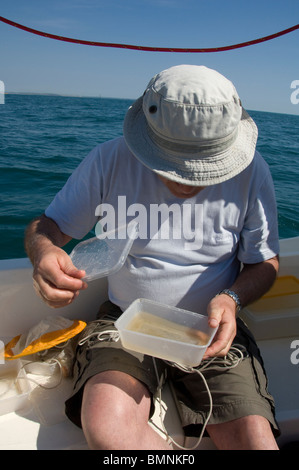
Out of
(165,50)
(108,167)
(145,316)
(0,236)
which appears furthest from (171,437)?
(0,236)

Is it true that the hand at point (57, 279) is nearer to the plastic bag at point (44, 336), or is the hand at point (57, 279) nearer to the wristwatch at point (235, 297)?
the plastic bag at point (44, 336)

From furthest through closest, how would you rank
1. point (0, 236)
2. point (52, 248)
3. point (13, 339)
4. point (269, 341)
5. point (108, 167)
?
point (0, 236) → point (269, 341) → point (13, 339) → point (108, 167) → point (52, 248)

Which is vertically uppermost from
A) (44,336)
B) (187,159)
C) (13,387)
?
(187,159)

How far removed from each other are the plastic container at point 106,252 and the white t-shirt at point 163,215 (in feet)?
0.18

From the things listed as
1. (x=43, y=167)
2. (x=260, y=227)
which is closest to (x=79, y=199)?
(x=260, y=227)

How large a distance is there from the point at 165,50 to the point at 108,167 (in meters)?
0.70

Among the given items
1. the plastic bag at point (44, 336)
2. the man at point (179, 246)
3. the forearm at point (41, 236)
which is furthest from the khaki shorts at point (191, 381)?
the forearm at point (41, 236)

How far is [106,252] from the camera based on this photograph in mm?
1356

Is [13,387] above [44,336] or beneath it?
beneath

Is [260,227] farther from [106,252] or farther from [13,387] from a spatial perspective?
[13,387]

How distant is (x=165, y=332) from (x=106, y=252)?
0.34 meters
